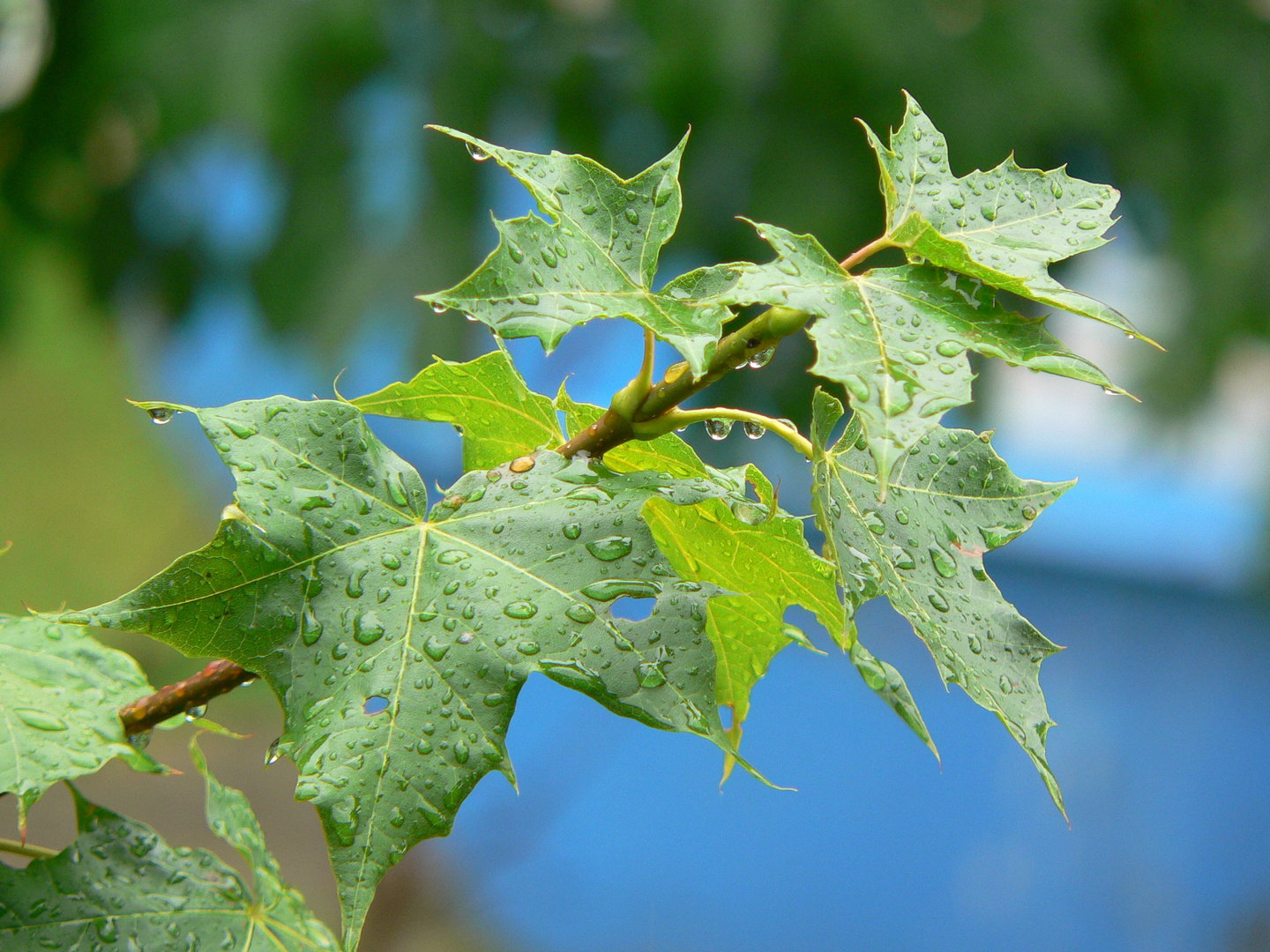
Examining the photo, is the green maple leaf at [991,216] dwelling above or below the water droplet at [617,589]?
above

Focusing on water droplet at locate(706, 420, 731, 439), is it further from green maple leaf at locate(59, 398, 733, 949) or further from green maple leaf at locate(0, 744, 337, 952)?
green maple leaf at locate(0, 744, 337, 952)

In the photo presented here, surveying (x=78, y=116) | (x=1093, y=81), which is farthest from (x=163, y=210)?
(x=1093, y=81)

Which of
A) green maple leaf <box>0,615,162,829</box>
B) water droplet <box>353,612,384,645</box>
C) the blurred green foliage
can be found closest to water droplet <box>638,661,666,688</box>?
water droplet <box>353,612,384,645</box>

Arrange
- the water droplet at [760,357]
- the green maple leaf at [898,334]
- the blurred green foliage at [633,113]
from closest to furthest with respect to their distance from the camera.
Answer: the green maple leaf at [898,334] < the water droplet at [760,357] < the blurred green foliage at [633,113]

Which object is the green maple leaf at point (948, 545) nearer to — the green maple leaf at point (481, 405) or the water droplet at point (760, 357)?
the water droplet at point (760, 357)

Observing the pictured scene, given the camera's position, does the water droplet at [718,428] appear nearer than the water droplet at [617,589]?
No

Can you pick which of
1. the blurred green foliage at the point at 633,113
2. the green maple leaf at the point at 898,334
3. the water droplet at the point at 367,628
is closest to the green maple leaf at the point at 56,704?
the water droplet at the point at 367,628
